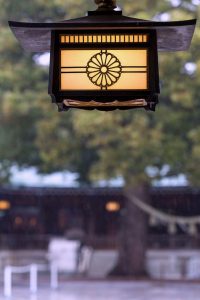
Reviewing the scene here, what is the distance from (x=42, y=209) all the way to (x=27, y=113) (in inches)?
358

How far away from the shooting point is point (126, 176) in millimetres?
14383

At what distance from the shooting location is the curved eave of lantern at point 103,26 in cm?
275

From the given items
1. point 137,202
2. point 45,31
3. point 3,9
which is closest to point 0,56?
point 3,9

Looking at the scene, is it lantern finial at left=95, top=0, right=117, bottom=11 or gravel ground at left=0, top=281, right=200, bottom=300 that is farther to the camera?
gravel ground at left=0, top=281, right=200, bottom=300

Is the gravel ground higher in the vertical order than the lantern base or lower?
lower

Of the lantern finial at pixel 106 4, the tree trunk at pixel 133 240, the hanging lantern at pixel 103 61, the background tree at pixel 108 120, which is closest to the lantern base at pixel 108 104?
the hanging lantern at pixel 103 61

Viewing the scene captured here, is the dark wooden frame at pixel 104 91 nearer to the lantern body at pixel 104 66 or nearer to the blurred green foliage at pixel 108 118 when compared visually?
the lantern body at pixel 104 66

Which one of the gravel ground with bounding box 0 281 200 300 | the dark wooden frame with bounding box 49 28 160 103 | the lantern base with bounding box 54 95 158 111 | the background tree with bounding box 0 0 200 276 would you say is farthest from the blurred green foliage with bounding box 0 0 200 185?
the dark wooden frame with bounding box 49 28 160 103

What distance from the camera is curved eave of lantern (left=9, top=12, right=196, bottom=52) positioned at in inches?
108

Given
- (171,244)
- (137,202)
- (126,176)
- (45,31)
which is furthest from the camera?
(171,244)

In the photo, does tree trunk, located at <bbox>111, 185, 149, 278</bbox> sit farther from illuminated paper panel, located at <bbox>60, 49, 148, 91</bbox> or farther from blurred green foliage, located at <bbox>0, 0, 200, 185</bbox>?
illuminated paper panel, located at <bbox>60, 49, 148, 91</bbox>

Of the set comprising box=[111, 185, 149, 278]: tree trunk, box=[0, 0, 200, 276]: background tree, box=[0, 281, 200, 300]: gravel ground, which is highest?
box=[0, 0, 200, 276]: background tree

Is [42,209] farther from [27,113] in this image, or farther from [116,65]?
[116,65]

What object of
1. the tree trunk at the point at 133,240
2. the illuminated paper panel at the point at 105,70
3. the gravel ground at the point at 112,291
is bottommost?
the gravel ground at the point at 112,291
